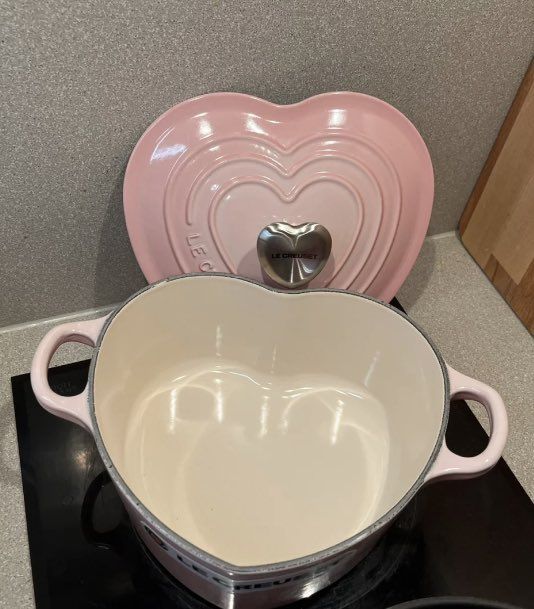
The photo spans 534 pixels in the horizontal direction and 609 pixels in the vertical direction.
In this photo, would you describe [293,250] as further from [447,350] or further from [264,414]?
[447,350]

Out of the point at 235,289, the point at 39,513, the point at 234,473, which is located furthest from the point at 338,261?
the point at 39,513

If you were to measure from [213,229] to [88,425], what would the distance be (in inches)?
8.8

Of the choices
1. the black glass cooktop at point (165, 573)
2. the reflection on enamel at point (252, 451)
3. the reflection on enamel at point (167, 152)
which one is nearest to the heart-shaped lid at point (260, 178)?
the reflection on enamel at point (167, 152)

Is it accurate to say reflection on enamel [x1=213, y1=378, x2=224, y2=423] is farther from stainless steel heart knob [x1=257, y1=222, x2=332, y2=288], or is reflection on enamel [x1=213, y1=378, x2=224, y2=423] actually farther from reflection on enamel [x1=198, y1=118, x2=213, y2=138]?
reflection on enamel [x1=198, y1=118, x2=213, y2=138]

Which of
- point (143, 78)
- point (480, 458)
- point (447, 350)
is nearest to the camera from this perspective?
point (480, 458)

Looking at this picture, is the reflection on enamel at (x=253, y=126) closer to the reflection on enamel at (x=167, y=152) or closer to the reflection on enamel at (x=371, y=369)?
the reflection on enamel at (x=167, y=152)

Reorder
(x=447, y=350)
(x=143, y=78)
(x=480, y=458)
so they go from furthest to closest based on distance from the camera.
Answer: (x=447, y=350) → (x=143, y=78) → (x=480, y=458)

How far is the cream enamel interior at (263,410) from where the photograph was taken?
532mm

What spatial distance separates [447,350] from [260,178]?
13.0 inches

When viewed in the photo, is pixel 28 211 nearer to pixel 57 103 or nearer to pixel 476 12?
pixel 57 103

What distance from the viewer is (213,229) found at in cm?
58

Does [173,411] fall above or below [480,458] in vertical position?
below

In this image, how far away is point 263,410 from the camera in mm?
618

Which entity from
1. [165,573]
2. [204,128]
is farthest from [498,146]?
[165,573]
